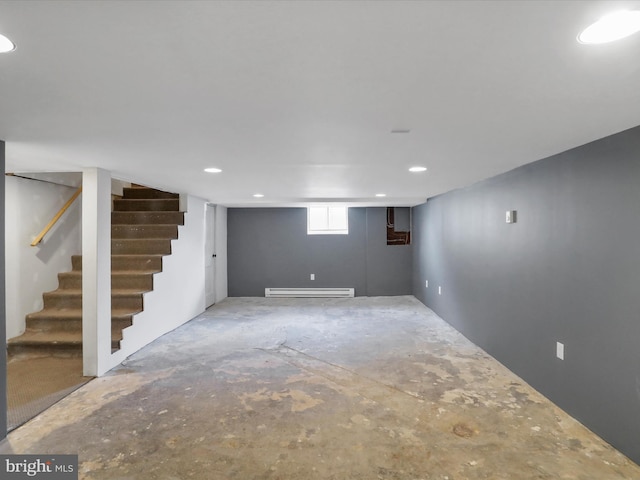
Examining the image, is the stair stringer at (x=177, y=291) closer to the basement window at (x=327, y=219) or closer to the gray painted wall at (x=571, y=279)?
the basement window at (x=327, y=219)

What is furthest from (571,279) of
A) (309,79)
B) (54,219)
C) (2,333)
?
(54,219)

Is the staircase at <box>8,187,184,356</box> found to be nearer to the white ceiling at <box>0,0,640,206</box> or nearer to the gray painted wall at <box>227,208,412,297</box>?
the white ceiling at <box>0,0,640,206</box>

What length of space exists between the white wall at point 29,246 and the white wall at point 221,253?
8.01 ft

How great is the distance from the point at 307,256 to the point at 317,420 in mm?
4998

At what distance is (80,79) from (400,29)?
118 cm

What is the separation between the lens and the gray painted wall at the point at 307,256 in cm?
733

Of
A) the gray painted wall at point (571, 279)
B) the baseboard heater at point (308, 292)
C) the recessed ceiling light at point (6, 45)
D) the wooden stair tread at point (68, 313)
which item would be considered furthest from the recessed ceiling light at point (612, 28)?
the baseboard heater at point (308, 292)

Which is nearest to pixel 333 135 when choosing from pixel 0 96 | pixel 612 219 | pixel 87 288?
pixel 0 96

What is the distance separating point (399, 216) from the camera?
734 centimetres

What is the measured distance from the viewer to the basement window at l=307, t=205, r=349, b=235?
293 inches

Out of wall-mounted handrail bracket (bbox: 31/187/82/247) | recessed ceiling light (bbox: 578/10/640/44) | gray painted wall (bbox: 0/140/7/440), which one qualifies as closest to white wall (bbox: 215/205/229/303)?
wall-mounted handrail bracket (bbox: 31/187/82/247)

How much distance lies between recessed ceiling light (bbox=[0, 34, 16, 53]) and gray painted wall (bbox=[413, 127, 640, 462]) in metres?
2.78

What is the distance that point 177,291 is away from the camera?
195 inches

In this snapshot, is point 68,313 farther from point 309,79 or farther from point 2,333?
point 309,79
